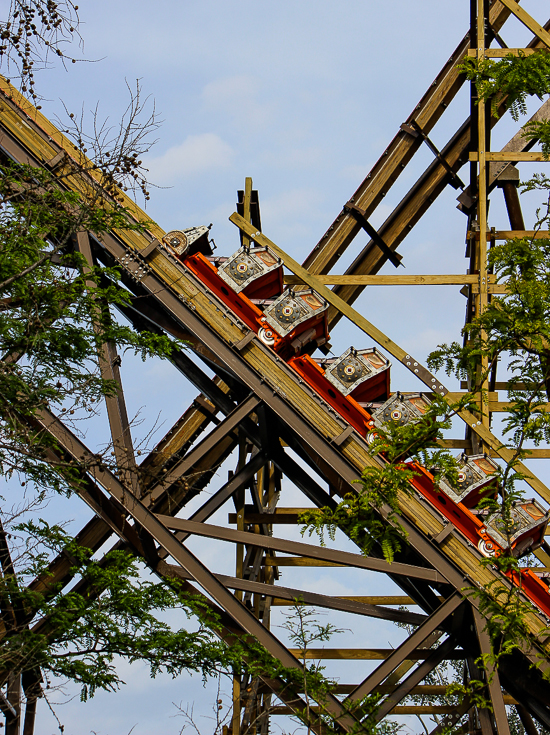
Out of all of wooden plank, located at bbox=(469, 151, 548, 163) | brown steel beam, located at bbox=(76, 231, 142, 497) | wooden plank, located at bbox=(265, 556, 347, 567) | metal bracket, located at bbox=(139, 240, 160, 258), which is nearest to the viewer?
brown steel beam, located at bbox=(76, 231, 142, 497)

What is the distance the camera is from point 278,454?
913cm

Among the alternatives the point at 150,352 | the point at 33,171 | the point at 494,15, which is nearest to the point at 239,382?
the point at 150,352

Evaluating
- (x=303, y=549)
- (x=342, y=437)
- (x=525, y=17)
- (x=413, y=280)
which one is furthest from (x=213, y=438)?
(x=525, y=17)

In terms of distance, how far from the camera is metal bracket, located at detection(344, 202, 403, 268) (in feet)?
39.2

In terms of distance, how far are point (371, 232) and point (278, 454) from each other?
175 inches

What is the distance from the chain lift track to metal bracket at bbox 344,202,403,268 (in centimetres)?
175

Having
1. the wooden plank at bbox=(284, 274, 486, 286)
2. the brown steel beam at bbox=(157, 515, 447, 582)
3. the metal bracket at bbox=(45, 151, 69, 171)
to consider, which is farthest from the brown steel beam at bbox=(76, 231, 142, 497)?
the wooden plank at bbox=(284, 274, 486, 286)

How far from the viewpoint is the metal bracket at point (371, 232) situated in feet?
39.2

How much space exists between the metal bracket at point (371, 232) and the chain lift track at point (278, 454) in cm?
175

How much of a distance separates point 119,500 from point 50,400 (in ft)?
5.87

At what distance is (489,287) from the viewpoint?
998 centimetres

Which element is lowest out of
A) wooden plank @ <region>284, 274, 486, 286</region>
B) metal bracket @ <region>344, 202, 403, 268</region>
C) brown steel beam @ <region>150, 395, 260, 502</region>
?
brown steel beam @ <region>150, 395, 260, 502</region>

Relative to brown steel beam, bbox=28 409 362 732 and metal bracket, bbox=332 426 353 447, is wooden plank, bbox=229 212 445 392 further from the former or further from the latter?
brown steel beam, bbox=28 409 362 732

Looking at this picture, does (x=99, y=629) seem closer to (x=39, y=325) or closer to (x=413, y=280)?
(x=39, y=325)
